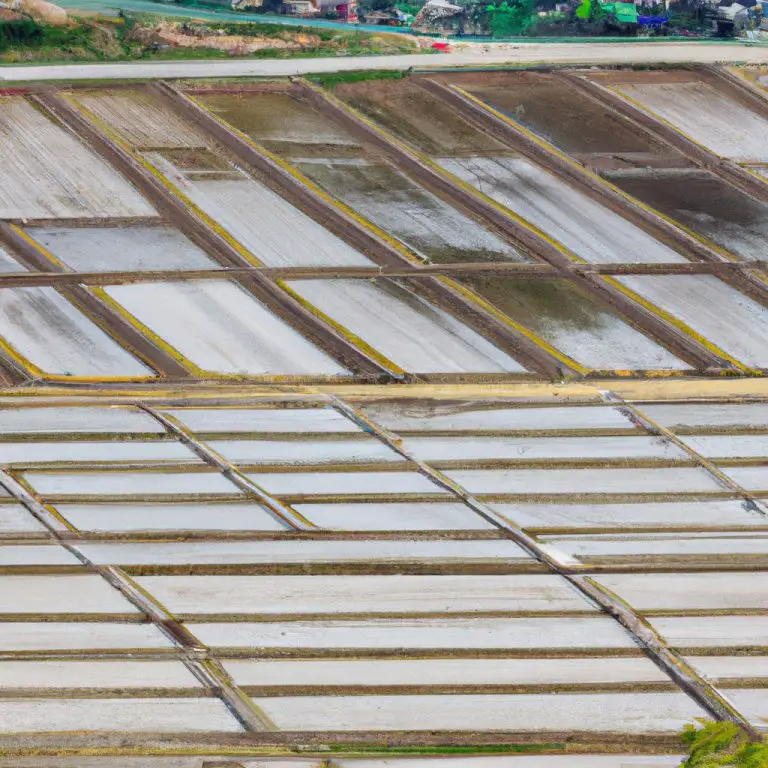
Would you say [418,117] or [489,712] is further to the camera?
[418,117]

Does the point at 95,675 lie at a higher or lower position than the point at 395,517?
lower

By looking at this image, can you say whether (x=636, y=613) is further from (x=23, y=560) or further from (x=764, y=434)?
(x=23, y=560)

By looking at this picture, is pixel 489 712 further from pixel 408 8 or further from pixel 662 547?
pixel 408 8

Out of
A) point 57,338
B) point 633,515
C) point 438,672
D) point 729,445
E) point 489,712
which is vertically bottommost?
point 489,712

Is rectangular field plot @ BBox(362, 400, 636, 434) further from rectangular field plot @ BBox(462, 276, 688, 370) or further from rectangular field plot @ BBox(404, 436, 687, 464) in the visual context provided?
rectangular field plot @ BBox(462, 276, 688, 370)

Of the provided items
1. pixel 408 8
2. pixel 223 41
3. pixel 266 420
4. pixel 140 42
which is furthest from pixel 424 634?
pixel 408 8

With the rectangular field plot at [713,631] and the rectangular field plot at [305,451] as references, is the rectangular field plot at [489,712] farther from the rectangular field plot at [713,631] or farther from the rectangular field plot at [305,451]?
the rectangular field plot at [305,451]

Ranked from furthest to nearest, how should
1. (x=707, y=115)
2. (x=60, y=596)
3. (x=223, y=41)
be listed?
(x=223, y=41), (x=707, y=115), (x=60, y=596)

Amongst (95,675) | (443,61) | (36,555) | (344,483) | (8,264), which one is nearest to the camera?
(95,675)

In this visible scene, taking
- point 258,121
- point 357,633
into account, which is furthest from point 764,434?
point 258,121
